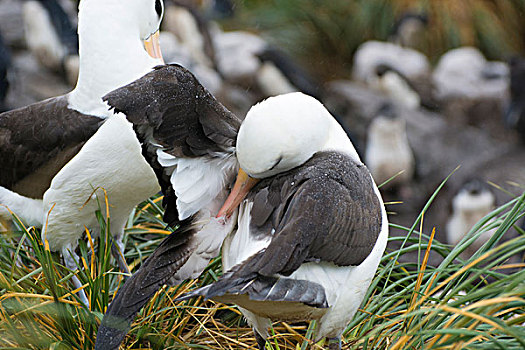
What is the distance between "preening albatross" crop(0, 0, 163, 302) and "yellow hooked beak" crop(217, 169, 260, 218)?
0.63 m

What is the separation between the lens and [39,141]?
310 centimetres

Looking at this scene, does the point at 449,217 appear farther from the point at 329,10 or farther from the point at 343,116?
the point at 329,10

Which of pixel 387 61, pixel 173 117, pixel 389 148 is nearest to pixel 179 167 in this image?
pixel 173 117

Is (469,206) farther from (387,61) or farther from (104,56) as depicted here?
(104,56)

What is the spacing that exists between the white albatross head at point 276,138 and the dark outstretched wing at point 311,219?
47mm

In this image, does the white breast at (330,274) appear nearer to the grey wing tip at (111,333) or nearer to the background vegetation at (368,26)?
the grey wing tip at (111,333)

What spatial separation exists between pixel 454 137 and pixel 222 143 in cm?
818

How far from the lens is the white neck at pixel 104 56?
301 centimetres

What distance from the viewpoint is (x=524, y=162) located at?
8.98 m

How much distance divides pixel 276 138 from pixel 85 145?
1027 millimetres

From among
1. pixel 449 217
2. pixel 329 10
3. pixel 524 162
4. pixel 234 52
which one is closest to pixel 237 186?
pixel 449 217

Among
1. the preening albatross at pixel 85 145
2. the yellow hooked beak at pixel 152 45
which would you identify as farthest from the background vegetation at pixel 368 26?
the preening albatross at pixel 85 145

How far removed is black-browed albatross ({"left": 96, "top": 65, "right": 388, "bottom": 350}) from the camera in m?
2.09

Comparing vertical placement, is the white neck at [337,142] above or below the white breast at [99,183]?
above
